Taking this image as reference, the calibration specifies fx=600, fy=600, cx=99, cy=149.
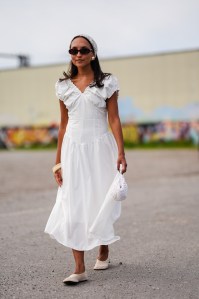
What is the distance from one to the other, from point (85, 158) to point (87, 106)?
399mm

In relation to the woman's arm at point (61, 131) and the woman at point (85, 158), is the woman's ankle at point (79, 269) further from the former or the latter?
the woman's arm at point (61, 131)

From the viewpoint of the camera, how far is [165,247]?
5734 millimetres

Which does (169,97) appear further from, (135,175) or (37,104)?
(135,175)

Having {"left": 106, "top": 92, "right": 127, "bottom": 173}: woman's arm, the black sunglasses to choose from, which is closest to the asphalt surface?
{"left": 106, "top": 92, "right": 127, "bottom": 173}: woman's arm

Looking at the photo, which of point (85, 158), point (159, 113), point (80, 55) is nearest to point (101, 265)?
point (85, 158)

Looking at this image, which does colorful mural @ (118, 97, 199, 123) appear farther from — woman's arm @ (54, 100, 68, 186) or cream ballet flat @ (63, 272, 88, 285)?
cream ballet flat @ (63, 272, 88, 285)

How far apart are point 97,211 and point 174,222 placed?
9.38 feet

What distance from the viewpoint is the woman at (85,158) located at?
455cm

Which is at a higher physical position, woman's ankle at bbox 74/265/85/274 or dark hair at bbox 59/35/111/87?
dark hair at bbox 59/35/111/87

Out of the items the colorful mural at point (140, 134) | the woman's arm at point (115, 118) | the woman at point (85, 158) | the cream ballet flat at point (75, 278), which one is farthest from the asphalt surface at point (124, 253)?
the colorful mural at point (140, 134)

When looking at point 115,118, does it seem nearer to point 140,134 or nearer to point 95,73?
point 95,73

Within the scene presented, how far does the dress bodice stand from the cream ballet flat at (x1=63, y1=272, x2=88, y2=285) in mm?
1012

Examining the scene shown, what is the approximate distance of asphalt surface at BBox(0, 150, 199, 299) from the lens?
13.9 ft

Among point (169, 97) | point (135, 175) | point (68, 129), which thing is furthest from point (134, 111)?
Result: point (68, 129)
